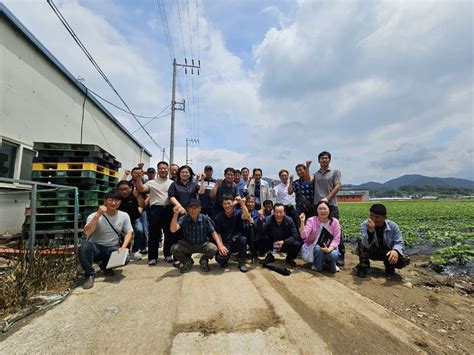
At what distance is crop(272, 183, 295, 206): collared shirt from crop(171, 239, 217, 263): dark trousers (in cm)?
207

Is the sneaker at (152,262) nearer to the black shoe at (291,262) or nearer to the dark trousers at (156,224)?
the dark trousers at (156,224)

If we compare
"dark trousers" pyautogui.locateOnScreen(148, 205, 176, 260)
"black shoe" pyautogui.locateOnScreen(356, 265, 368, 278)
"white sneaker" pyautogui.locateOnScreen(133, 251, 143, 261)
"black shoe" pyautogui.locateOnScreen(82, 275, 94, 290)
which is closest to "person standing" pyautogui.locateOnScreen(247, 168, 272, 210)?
"dark trousers" pyautogui.locateOnScreen(148, 205, 176, 260)

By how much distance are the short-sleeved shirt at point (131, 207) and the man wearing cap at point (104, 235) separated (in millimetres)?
869

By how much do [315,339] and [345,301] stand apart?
1044 millimetres

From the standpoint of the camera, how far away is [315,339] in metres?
2.31

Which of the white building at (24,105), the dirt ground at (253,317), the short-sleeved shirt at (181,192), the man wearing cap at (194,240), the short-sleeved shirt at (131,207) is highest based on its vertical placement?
the white building at (24,105)

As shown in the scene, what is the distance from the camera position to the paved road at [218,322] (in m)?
2.22

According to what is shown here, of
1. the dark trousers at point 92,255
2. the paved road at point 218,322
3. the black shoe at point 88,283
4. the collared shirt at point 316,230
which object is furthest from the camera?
the collared shirt at point 316,230

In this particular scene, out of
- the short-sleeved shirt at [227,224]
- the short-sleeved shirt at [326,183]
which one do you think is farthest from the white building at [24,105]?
the short-sleeved shirt at [326,183]

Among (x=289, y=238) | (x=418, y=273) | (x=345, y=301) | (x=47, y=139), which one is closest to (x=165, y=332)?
(x=345, y=301)

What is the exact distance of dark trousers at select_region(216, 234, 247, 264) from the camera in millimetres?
4359

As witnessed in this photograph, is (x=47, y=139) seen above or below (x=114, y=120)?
below

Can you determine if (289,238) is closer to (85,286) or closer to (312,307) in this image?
(312,307)

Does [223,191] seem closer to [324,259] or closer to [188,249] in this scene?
[188,249]
